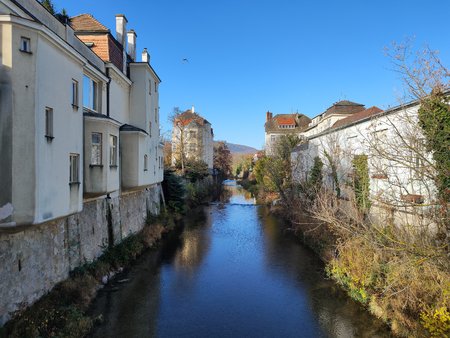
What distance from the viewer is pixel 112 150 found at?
14117 millimetres

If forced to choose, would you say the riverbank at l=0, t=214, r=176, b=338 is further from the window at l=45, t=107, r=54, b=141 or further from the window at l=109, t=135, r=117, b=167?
the window at l=45, t=107, r=54, b=141

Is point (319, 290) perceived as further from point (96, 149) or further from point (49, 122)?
point (49, 122)

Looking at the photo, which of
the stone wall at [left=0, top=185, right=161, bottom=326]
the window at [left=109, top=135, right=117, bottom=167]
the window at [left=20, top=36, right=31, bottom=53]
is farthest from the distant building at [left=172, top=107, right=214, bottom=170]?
the window at [left=20, top=36, right=31, bottom=53]

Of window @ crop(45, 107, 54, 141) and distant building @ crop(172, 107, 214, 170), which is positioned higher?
distant building @ crop(172, 107, 214, 170)

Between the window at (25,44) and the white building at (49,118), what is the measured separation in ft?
0.07

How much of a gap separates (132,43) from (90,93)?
878 centimetres

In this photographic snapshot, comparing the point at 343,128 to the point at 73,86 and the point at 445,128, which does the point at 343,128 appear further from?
the point at 73,86

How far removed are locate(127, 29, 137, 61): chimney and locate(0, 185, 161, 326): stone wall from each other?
29.7 feet

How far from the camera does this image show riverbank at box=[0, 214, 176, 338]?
8.61m

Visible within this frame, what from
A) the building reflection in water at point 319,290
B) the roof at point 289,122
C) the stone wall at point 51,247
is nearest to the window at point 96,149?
the stone wall at point 51,247

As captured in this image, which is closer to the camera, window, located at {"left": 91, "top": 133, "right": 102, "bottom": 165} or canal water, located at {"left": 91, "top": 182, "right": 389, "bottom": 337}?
canal water, located at {"left": 91, "top": 182, "right": 389, "bottom": 337}

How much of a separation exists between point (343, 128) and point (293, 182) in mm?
12439

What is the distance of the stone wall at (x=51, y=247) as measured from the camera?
8742 mm

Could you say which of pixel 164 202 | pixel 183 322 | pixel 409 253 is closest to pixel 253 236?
pixel 164 202
